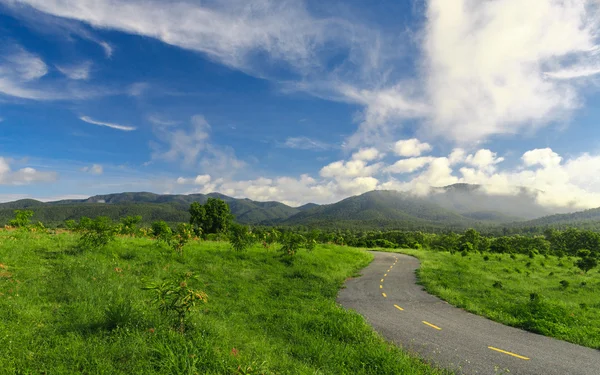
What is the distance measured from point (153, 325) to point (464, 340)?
1022cm

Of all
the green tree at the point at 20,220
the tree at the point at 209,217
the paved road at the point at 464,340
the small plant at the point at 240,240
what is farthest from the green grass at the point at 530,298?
the tree at the point at 209,217

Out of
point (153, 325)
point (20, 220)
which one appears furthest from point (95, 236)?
point (153, 325)

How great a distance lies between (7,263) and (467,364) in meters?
18.1

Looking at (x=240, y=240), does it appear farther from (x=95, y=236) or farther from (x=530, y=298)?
(x=530, y=298)

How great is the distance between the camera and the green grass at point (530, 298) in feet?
38.1

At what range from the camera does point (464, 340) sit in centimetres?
1009

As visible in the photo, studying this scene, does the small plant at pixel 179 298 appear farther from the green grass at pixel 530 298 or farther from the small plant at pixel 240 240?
the small plant at pixel 240 240

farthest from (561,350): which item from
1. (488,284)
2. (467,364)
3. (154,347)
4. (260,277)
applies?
(260,277)

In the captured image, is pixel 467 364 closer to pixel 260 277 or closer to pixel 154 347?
pixel 154 347

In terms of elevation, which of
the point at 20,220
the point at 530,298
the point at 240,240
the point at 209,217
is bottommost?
the point at 530,298

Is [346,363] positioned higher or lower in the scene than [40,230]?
lower

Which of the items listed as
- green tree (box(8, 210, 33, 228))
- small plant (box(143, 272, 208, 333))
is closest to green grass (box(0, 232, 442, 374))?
small plant (box(143, 272, 208, 333))

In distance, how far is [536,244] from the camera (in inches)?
2451

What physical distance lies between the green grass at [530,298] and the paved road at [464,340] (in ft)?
2.83
